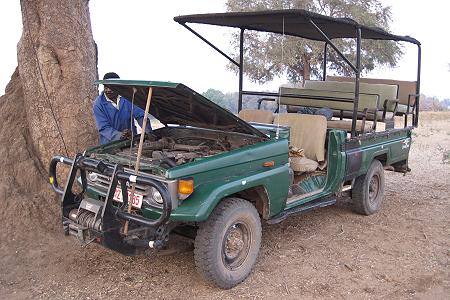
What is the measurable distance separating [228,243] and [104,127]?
1.99m

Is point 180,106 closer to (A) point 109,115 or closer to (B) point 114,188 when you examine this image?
(A) point 109,115

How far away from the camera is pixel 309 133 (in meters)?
6.02

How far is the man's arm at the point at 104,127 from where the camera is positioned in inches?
214

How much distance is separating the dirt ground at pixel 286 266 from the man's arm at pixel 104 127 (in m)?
1.16

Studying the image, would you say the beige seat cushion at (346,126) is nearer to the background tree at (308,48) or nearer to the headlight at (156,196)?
the headlight at (156,196)

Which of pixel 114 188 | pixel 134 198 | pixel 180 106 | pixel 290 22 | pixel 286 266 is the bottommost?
pixel 286 266

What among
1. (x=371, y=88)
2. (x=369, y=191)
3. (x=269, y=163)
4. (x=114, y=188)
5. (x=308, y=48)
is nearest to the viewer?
(x=114, y=188)

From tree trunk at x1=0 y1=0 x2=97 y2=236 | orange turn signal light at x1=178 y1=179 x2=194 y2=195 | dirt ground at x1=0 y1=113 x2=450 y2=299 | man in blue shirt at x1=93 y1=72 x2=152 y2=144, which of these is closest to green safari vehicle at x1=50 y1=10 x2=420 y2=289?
orange turn signal light at x1=178 y1=179 x2=194 y2=195

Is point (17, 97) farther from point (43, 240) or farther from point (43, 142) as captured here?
point (43, 240)

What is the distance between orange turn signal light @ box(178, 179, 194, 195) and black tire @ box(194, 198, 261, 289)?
37 centimetres

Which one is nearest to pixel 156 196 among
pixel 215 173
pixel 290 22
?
pixel 215 173

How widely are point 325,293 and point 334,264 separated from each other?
2.33ft

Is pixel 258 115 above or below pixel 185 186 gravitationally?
above

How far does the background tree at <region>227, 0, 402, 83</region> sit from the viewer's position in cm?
2161
